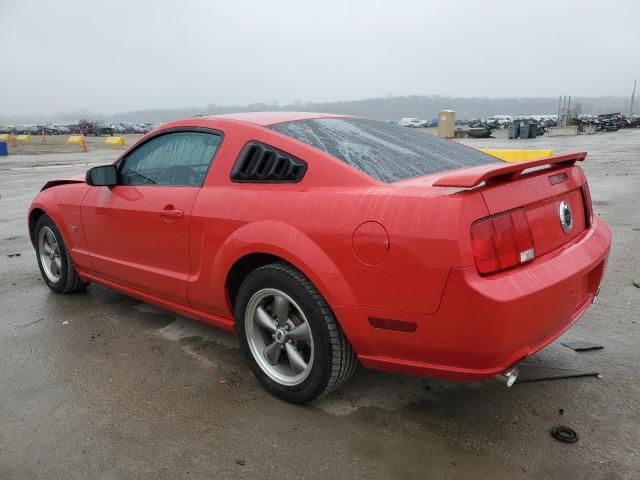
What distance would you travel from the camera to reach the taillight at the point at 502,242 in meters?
2.04

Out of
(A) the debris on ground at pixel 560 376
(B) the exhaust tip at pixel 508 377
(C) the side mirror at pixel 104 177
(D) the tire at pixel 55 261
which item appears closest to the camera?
(B) the exhaust tip at pixel 508 377

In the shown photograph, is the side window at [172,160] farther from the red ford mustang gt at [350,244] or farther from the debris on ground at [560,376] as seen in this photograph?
the debris on ground at [560,376]

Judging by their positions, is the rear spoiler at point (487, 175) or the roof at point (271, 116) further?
the roof at point (271, 116)

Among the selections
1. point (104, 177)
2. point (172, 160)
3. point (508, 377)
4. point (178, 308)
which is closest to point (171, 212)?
point (172, 160)

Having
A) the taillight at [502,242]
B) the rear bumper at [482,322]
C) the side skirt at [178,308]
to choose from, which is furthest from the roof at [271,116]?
the taillight at [502,242]

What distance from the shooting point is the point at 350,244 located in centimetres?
227

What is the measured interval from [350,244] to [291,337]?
0.68 metres

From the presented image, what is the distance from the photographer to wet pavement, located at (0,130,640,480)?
87.8 inches

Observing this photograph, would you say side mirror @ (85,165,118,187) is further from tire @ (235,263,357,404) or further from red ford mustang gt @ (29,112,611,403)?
tire @ (235,263,357,404)

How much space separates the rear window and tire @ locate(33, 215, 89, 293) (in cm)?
257

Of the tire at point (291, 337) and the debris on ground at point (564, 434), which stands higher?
the tire at point (291, 337)

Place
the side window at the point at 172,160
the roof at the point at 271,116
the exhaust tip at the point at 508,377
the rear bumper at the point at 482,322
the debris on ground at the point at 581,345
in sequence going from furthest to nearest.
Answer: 1. the debris on ground at the point at 581,345
2. the side window at the point at 172,160
3. the roof at the point at 271,116
4. the exhaust tip at the point at 508,377
5. the rear bumper at the point at 482,322

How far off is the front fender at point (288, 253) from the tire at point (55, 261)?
85.5 inches

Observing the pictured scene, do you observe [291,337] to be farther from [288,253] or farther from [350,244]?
[350,244]
